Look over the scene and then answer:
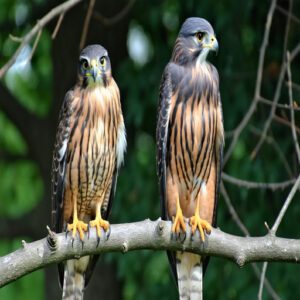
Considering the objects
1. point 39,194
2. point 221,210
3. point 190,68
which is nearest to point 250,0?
point 221,210

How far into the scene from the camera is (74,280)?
6.67 m

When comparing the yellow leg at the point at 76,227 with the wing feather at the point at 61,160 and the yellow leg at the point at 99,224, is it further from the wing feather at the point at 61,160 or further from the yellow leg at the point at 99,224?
the wing feather at the point at 61,160

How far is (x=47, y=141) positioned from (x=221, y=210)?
253 centimetres

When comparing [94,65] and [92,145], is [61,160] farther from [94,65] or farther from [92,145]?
[94,65]

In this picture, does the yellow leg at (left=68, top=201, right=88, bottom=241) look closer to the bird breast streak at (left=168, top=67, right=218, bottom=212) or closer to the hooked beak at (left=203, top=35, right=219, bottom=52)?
the bird breast streak at (left=168, top=67, right=218, bottom=212)

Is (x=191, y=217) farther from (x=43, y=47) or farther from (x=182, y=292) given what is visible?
(x=43, y=47)

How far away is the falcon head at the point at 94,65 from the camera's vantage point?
20.1ft

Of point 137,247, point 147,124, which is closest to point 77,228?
point 137,247

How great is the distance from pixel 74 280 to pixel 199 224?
119 cm

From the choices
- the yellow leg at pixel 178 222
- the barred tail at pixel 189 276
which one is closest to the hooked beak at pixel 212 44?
the yellow leg at pixel 178 222

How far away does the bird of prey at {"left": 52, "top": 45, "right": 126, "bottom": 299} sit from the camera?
6387 mm

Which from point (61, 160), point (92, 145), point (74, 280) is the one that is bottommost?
point (74, 280)

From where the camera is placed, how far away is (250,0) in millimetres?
8609

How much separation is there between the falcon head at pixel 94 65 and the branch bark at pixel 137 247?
1.16 metres
